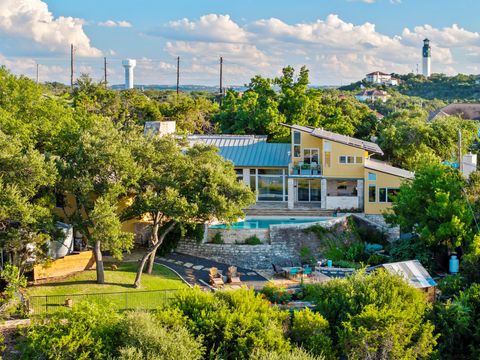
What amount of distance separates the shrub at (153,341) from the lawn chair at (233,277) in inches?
329

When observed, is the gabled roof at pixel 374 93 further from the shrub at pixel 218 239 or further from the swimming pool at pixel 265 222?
the shrub at pixel 218 239

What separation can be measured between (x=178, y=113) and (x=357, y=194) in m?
23.8

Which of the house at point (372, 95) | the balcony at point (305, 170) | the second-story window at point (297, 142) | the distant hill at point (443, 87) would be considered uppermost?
the distant hill at point (443, 87)

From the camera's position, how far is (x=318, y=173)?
37.4 meters

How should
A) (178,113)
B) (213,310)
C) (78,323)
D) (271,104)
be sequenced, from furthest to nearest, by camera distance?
1. (178,113)
2. (271,104)
3. (213,310)
4. (78,323)

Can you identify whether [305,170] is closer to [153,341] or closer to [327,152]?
[327,152]

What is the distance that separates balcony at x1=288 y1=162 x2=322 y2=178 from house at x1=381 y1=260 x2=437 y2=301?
41.6 ft

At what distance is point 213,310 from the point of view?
20031 mm

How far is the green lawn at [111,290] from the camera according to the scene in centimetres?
2298

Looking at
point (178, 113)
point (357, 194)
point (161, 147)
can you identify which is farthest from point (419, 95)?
point (161, 147)

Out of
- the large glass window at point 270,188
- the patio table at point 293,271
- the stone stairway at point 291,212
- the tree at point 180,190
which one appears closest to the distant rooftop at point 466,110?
the large glass window at point 270,188

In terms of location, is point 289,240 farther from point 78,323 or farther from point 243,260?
point 78,323

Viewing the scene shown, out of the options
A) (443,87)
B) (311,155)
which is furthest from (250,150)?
(443,87)

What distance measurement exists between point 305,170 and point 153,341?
21.8 m
